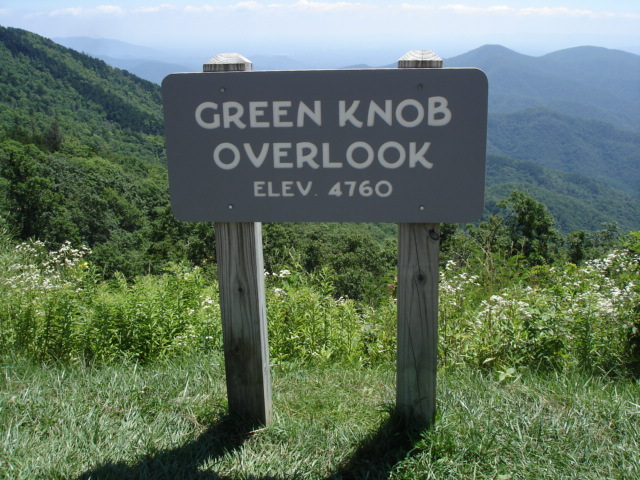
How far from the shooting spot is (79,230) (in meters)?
38.2

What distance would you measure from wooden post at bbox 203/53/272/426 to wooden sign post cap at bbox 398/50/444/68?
0.84 m

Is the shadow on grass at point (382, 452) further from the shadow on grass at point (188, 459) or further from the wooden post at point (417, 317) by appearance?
the shadow on grass at point (188, 459)

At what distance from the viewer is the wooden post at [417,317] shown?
194 centimetres

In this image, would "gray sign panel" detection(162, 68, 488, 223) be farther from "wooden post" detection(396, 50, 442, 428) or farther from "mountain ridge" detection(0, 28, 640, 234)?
"mountain ridge" detection(0, 28, 640, 234)

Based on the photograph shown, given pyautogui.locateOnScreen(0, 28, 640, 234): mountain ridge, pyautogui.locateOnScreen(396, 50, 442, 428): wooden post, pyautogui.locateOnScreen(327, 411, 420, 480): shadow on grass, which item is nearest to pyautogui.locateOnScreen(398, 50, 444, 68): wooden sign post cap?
pyautogui.locateOnScreen(396, 50, 442, 428): wooden post

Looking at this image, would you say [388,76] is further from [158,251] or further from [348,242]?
[158,251]

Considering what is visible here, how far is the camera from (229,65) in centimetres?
194

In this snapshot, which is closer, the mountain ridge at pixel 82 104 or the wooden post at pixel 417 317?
the wooden post at pixel 417 317

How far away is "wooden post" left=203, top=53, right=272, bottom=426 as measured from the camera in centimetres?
208

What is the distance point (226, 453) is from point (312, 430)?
1.14 feet

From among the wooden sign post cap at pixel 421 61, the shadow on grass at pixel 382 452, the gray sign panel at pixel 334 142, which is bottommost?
the shadow on grass at pixel 382 452

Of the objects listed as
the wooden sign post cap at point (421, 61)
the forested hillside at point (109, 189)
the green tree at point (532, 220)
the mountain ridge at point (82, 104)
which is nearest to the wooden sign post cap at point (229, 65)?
the wooden sign post cap at point (421, 61)

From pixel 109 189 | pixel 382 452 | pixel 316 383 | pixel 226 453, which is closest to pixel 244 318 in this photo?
pixel 226 453

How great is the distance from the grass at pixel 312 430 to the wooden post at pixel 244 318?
11 centimetres
